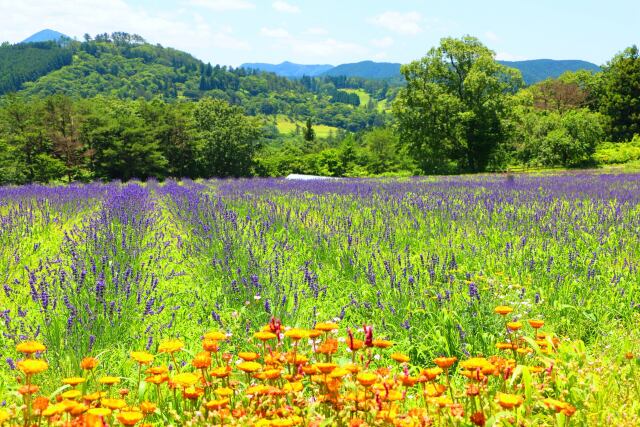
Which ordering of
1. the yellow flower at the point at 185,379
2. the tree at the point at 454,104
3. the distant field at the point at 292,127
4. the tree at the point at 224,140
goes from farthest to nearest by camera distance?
the distant field at the point at 292,127
the tree at the point at 224,140
the tree at the point at 454,104
the yellow flower at the point at 185,379

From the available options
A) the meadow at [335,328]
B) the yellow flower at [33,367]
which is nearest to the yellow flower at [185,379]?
the meadow at [335,328]

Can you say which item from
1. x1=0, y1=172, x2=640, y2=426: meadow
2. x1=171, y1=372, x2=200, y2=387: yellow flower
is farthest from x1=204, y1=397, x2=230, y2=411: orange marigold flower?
x1=171, y1=372, x2=200, y2=387: yellow flower

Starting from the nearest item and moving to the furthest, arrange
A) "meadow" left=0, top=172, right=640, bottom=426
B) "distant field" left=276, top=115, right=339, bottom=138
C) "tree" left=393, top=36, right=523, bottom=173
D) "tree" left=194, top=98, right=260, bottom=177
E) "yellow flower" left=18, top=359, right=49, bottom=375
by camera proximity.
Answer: "yellow flower" left=18, top=359, right=49, bottom=375
"meadow" left=0, top=172, right=640, bottom=426
"tree" left=393, top=36, right=523, bottom=173
"tree" left=194, top=98, right=260, bottom=177
"distant field" left=276, top=115, right=339, bottom=138

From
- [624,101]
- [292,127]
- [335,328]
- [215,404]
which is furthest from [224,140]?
[292,127]

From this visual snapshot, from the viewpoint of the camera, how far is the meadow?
5.85 ft

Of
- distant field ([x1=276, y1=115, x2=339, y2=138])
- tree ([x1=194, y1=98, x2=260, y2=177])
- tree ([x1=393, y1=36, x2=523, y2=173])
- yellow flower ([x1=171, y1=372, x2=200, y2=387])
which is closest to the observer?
yellow flower ([x1=171, y1=372, x2=200, y2=387])

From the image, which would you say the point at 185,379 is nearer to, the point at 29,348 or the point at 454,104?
the point at 29,348

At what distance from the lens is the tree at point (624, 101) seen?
4838 centimetres

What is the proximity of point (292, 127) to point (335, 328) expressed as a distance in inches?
6615

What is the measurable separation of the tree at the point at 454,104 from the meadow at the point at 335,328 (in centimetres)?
3108

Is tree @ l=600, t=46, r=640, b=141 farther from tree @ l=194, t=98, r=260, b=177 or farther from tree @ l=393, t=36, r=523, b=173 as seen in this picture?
tree @ l=194, t=98, r=260, b=177

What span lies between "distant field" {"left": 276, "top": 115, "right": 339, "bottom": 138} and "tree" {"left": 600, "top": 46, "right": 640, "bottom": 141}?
110m

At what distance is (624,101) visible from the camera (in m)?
48.8

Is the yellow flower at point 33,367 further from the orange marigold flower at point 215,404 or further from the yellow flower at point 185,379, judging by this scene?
the orange marigold flower at point 215,404
